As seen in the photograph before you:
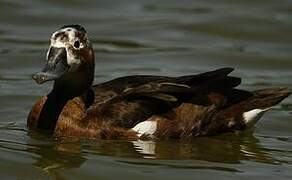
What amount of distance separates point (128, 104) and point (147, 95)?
0.58 feet

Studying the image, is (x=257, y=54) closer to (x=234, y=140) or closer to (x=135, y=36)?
(x=135, y=36)

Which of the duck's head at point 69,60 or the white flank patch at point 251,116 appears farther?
the white flank patch at point 251,116

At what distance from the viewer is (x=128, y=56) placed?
1295 centimetres

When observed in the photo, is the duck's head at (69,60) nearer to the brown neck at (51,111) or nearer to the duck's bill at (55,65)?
the duck's bill at (55,65)

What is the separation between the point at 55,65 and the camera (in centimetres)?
928

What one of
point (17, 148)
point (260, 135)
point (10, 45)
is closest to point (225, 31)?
point (10, 45)

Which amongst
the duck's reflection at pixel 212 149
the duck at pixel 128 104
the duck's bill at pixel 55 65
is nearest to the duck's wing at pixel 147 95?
the duck at pixel 128 104

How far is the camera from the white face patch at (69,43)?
9.34 metres

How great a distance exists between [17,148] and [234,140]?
1.95 metres

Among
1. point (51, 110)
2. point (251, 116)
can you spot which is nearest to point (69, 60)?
point (51, 110)

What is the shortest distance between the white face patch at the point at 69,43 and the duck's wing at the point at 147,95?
1.20ft

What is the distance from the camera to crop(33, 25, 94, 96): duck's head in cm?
927

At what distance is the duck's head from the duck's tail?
4.65 ft

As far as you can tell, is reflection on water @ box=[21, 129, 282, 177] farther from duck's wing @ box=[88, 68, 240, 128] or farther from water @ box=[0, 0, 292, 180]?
duck's wing @ box=[88, 68, 240, 128]
